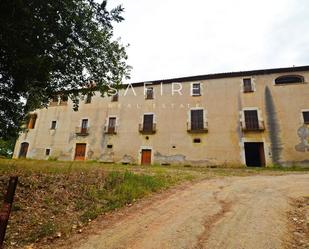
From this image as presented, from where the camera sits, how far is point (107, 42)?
23.6ft

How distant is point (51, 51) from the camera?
5684mm

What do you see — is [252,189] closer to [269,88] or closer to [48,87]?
[48,87]

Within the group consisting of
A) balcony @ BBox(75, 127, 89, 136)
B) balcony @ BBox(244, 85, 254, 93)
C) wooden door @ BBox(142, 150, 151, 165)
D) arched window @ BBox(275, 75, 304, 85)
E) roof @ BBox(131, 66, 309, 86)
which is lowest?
wooden door @ BBox(142, 150, 151, 165)

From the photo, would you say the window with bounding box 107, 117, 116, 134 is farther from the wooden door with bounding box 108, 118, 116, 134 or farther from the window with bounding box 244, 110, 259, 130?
the window with bounding box 244, 110, 259, 130

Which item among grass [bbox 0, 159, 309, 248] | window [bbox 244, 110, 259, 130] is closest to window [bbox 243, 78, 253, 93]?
window [bbox 244, 110, 259, 130]

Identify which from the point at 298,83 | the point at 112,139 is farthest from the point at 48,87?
the point at 298,83

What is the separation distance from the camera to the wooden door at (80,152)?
22719 millimetres

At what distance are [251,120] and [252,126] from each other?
22.0 inches

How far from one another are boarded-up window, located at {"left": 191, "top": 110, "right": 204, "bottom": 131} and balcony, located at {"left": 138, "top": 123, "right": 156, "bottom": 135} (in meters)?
3.76

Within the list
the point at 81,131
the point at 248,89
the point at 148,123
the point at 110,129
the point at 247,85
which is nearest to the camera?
the point at 248,89

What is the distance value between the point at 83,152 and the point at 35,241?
791 inches

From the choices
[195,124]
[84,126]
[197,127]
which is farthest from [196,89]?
[84,126]

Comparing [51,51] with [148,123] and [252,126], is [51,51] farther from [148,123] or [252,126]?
[252,126]

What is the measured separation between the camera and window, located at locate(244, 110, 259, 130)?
1880 cm
